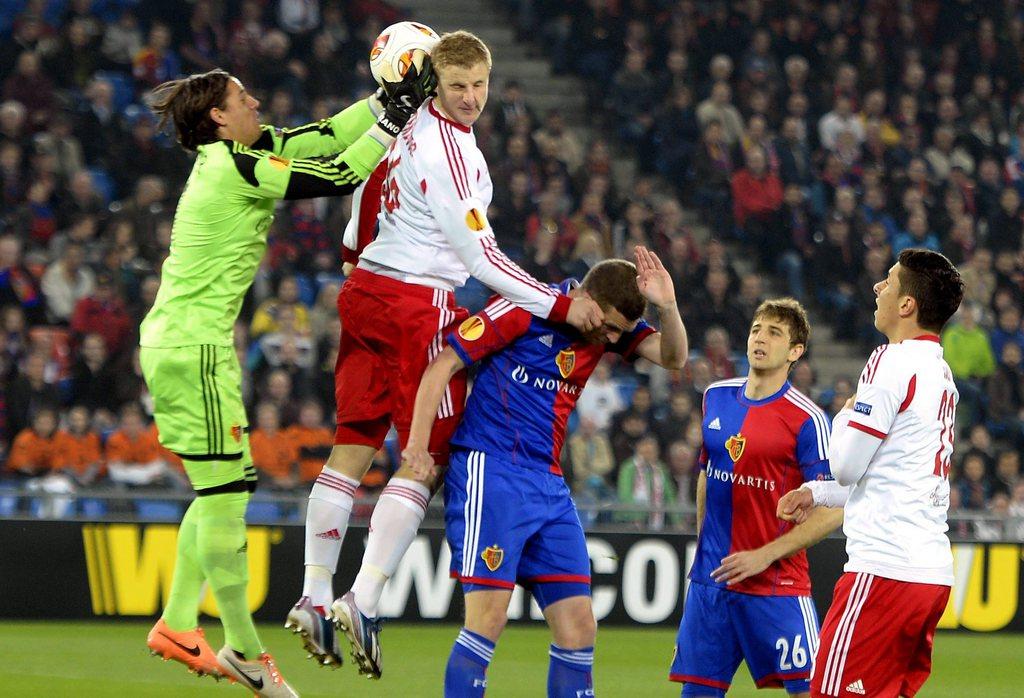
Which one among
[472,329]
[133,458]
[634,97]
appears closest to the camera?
[472,329]

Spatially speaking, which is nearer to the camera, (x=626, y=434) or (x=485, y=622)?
(x=485, y=622)

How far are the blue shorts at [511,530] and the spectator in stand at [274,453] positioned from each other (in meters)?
5.79

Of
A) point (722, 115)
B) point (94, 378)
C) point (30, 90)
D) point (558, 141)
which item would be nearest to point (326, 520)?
point (94, 378)

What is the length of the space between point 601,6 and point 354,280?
11101 millimetres

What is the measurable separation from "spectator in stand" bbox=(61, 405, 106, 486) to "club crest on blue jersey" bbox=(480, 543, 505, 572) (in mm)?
6072

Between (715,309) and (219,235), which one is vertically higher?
(715,309)

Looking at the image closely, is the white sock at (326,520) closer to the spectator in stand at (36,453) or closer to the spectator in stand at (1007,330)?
the spectator in stand at (36,453)

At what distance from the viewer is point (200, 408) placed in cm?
645

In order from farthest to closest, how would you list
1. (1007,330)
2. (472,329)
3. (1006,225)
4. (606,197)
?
(1006,225)
(1007,330)
(606,197)
(472,329)

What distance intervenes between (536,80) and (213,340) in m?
11.1

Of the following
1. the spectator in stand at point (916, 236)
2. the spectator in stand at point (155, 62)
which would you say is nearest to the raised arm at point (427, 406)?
the spectator in stand at point (155, 62)

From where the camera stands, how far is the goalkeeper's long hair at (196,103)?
641 cm

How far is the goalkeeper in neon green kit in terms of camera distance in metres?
6.42

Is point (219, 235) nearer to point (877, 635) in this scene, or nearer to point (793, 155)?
point (877, 635)
